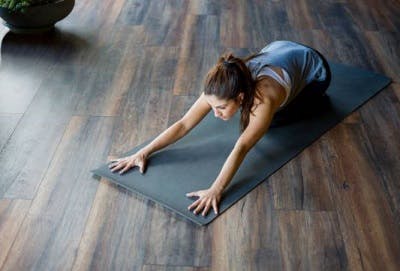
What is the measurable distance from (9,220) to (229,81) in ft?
3.25

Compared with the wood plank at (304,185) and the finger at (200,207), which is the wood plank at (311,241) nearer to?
the wood plank at (304,185)

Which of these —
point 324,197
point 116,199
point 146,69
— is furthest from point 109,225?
point 146,69

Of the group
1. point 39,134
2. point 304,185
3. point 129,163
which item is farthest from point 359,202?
point 39,134

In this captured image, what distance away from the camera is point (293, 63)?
8.06 ft

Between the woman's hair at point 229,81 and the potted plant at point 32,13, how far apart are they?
5.58 feet

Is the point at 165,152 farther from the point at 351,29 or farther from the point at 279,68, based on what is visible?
the point at 351,29

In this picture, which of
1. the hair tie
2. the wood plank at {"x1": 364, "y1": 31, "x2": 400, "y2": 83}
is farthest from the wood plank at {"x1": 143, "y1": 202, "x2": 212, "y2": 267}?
the wood plank at {"x1": 364, "y1": 31, "x2": 400, "y2": 83}

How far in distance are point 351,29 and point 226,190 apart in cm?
197

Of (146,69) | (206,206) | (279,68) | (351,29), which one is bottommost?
(351,29)

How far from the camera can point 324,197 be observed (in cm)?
220

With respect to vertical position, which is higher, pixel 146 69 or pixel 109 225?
pixel 109 225

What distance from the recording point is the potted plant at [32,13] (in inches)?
129

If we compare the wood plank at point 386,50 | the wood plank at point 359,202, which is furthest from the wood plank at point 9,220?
the wood plank at point 386,50

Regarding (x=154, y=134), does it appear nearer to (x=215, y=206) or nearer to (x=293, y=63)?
(x=215, y=206)
